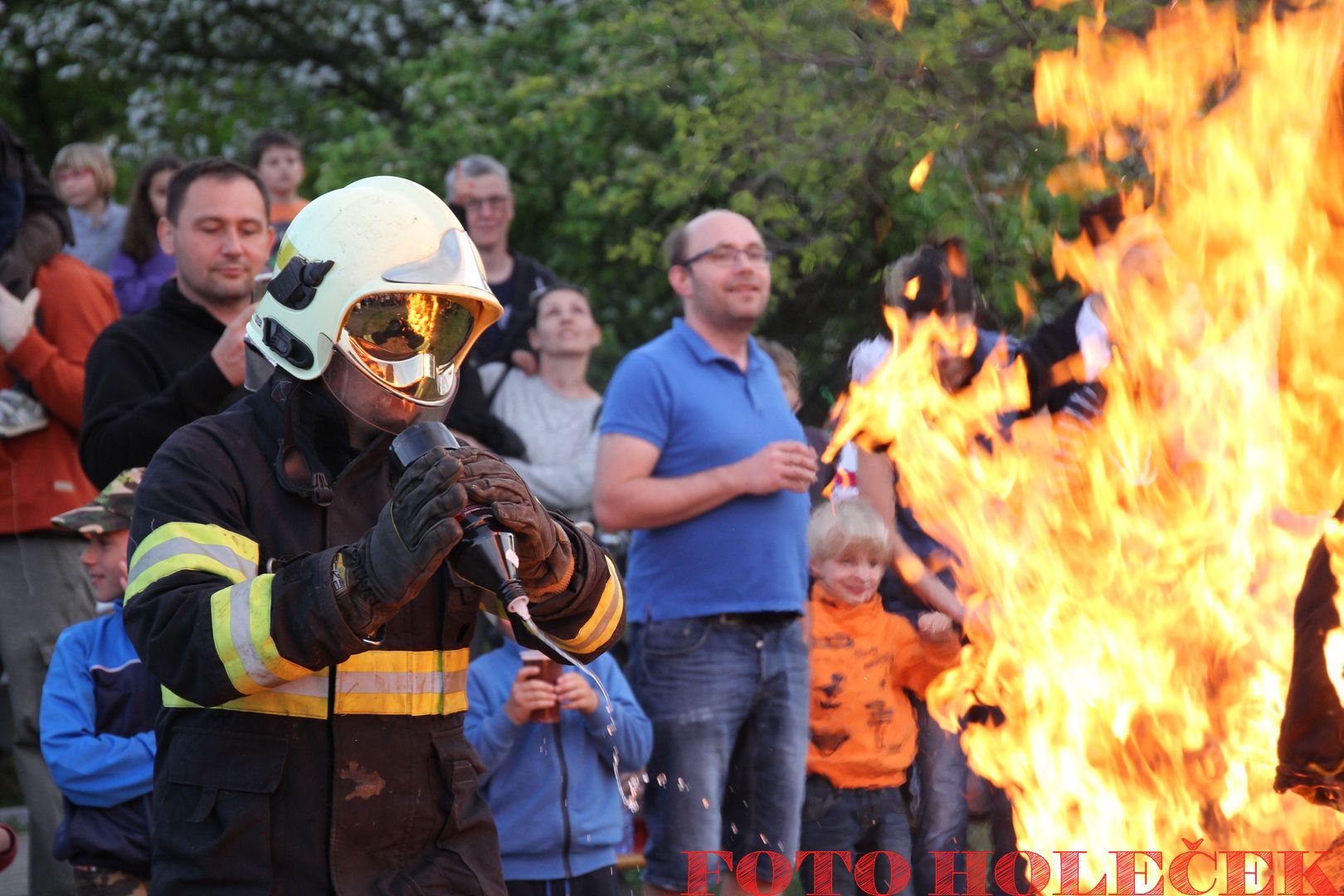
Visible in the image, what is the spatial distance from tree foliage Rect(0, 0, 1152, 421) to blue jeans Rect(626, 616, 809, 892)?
2.35 meters

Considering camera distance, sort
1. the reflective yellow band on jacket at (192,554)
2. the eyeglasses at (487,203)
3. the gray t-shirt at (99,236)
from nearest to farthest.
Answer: the reflective yellow band on jacket at (192,554) → the eyeglasses at (487,203) → the gray t-shirt at (99,236)

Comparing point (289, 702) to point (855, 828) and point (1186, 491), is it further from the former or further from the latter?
point (855, 828)

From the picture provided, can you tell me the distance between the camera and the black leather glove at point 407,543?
3.26 meters

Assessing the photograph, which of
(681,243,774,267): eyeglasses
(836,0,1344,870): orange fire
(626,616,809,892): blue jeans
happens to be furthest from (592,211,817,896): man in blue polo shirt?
(836,0,1344,870): orange fire

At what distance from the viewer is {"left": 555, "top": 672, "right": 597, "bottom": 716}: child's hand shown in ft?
20.0

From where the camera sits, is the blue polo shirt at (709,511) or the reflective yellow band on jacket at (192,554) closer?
the reflective yellow band on jacket at (192,554)

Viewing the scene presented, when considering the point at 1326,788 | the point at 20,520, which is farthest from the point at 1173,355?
the point at 20,520

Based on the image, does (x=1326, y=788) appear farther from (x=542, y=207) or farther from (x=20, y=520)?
(x=542, y=207)

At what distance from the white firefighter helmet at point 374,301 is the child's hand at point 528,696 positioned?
93.7 inches

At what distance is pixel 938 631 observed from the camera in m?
6.28

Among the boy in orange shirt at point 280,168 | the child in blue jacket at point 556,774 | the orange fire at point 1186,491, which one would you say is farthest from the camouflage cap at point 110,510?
the boy in orange shirt at point 280,168

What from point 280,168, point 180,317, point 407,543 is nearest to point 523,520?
point 407,543

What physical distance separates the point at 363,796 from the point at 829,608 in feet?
10.3

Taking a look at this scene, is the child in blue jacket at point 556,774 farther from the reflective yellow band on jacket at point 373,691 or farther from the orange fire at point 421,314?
the orange fire at point 421,314
